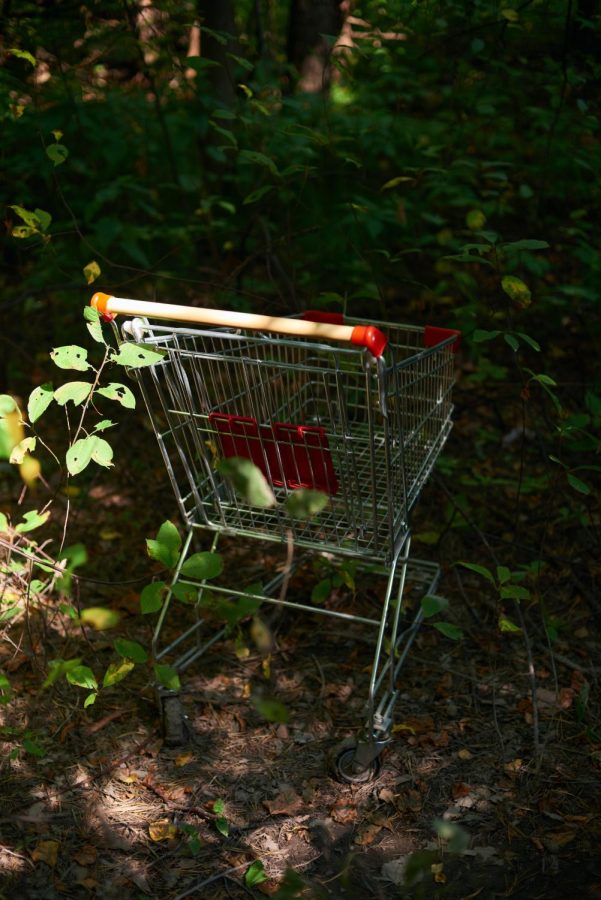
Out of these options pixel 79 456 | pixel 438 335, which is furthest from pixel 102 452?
pixel 438 335

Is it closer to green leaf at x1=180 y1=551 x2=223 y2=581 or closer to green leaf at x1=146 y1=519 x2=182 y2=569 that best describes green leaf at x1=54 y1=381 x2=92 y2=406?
green leaf at x1=146 y1=519 x2=182 y2=569

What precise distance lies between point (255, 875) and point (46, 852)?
0.57 meters

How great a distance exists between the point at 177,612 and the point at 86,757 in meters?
0.79

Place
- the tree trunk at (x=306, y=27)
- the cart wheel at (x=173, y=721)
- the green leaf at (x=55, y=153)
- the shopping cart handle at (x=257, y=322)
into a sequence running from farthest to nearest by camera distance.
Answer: the tree trunk at (x=306, y=27) < the green leaf at (x=55, y=153) < the cart wheel at (x=173, y=721) < the shopping cart handle at (x=257, y=322)

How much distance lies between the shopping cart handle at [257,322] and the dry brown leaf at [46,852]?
4.86 feet

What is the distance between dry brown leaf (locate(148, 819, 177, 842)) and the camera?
6.52 ft

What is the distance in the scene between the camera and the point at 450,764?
2238mm

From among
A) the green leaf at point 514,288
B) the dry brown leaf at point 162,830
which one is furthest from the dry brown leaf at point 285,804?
the green leaf at point 514,288

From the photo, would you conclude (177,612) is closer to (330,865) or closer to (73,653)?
(73,653)

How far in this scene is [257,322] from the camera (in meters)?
1.91

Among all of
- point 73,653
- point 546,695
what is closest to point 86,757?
point 73,653

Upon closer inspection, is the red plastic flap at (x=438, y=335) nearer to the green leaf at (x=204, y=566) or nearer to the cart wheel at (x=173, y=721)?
the green leaf at (x=204, y=566)

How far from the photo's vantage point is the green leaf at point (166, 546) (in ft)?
6.51

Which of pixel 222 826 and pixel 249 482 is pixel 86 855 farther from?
pixel 249 482
